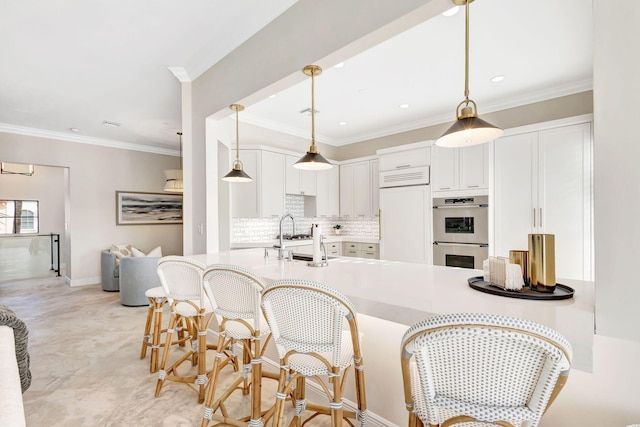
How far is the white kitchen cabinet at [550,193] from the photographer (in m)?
3.35

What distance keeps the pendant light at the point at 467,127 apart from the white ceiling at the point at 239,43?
3.71 ft

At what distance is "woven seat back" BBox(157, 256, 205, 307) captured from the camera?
1.98m

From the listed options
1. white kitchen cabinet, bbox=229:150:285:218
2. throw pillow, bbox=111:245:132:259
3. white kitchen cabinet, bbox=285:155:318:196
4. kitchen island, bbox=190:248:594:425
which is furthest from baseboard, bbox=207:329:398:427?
throw pillow, bbox=111:245:132:259

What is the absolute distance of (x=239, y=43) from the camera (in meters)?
2.75

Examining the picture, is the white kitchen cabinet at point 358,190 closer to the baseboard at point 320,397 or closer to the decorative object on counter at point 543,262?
the baseboard at point 320,397

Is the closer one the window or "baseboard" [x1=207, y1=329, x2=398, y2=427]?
"baseboard" [x1=207, y1=329, x2=398, y2=427]

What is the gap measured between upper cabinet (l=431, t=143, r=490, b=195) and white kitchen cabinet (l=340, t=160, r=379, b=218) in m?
1.24

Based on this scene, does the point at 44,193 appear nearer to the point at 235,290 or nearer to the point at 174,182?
the point at 174,182

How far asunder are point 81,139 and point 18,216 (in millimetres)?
3973

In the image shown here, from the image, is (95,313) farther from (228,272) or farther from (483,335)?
(483,335)

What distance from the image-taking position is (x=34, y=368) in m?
2.71

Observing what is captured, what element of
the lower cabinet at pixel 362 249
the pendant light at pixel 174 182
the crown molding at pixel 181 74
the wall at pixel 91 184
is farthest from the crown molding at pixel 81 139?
the lower cabinet at pixel 362 249

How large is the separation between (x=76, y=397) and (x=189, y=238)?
162 centimetres

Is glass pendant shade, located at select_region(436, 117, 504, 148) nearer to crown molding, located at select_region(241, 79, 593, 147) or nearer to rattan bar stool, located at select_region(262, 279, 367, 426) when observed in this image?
rattan bar stool, located at select_region(262, 279, 367, 426)
